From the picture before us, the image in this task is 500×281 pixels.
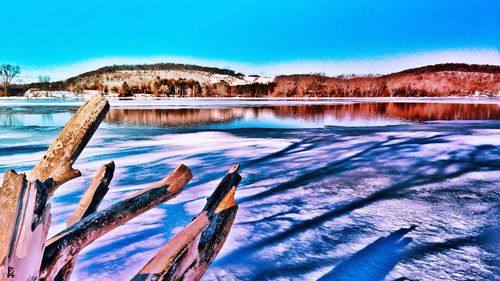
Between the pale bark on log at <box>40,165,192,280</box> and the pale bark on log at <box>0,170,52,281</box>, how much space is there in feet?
0.24

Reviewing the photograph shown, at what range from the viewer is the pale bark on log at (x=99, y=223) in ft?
3.29

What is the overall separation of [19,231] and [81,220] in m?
0.24

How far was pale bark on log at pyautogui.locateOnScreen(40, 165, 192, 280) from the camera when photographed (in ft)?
3.29

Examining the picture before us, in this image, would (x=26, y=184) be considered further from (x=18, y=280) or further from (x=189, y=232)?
(x=189, y=232)

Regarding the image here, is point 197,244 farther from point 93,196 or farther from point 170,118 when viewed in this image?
point 170,118

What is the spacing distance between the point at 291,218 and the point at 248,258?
101 cm

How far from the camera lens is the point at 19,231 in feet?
2.90

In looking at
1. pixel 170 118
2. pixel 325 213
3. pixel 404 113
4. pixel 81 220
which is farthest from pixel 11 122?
pixel 404 113

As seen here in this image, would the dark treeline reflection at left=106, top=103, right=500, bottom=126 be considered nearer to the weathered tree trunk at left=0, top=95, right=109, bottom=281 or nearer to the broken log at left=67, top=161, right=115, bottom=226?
the broken log at left=67, top=161, right=115, bottom=226

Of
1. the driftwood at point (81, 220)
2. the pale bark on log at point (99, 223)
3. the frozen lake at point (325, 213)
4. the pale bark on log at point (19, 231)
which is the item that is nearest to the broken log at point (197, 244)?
the driftwood at point (81, 220)

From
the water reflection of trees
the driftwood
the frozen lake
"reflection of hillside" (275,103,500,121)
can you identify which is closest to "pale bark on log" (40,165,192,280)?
the driftwood

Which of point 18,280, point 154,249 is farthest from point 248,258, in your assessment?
point 18,280

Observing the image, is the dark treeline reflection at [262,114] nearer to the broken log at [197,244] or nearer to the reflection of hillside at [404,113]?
the reflection of hillside at [404,113]

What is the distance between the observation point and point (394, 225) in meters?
3.41
